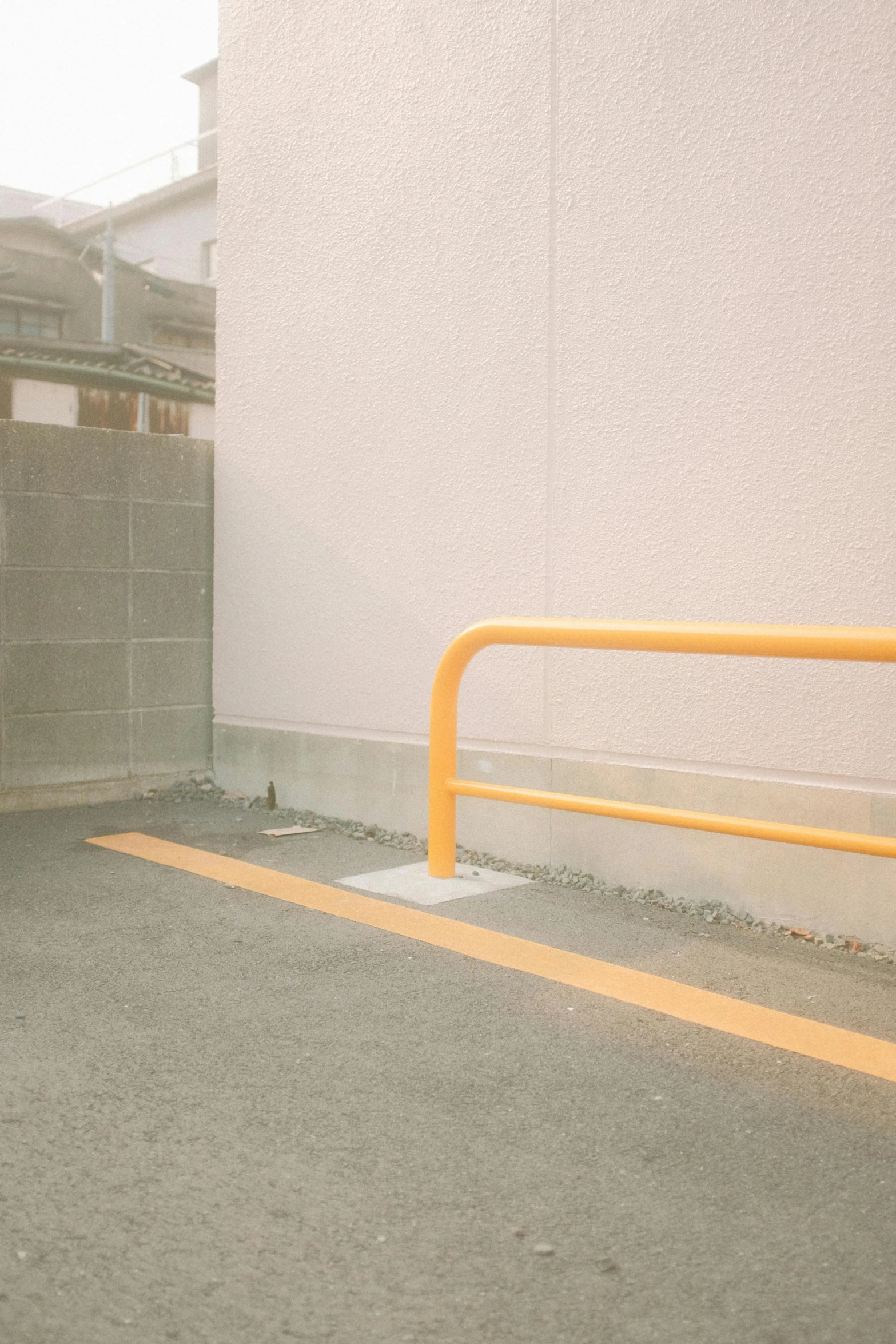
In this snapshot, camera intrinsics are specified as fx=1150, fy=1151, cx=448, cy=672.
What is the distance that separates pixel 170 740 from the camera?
5.32 metres

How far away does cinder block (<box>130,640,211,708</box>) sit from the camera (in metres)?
5.20

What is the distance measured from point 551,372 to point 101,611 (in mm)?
2305

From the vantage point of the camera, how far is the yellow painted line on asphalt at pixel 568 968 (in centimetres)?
254

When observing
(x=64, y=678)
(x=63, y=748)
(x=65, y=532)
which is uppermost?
(x=65, y=532)

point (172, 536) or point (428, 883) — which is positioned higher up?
point (172, 536)

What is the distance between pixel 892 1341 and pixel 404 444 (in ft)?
11.6

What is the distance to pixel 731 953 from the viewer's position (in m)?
3.21

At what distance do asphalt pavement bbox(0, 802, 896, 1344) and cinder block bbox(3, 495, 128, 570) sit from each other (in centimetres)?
198

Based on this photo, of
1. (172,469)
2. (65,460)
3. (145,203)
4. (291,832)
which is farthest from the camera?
(145,203)

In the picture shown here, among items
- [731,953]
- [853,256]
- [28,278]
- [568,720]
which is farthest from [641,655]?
[28,278]

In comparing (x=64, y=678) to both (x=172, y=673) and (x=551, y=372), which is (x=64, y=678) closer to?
(x=172, y=673)

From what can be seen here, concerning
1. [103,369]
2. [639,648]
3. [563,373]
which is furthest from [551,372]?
[103,369]

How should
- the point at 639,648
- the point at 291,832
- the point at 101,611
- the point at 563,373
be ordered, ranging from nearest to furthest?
the point at 639,648 → the point at 563,373 → the point at 291,832 → the point at 101,611

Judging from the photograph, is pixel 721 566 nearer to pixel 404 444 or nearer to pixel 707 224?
pixel 707 224
